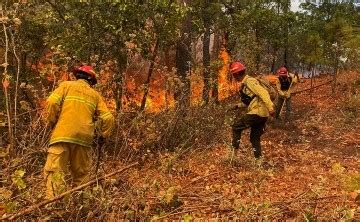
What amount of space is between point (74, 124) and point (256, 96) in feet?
11.7

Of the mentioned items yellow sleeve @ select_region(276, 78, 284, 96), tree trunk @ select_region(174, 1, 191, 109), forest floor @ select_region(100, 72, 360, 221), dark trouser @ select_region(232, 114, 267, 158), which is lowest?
forest floor @ select_region(100, 72, 360, 221)

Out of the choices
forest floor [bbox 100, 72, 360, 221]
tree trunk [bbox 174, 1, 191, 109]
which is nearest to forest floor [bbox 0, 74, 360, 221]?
forest floor [bbox 100, 72, 360, 221]

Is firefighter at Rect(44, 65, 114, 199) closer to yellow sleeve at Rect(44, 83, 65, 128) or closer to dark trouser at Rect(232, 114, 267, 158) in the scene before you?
yellow sleeve at Rect(44, 83, 65, 128)

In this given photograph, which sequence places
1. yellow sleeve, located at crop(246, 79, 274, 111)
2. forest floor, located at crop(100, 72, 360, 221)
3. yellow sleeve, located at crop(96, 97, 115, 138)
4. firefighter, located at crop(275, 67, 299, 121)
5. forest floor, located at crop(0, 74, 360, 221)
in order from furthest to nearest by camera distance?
1. firefighter, located at crop(275, 67, 299, 121)
2. yellow sleeve, located at crop(246, 79, 274, 111)
3. yellow sleeve, located at crop(96, 97, 115, 138)
4. forest floor, located at crop(100, 72, 360, 221)
5. forest floor, located at crop(0, 74, 360, 221)

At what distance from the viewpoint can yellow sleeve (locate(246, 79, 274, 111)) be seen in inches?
321

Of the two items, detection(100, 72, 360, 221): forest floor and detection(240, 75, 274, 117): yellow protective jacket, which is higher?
detection(240, 75, 274, 117): yellow protective jacket

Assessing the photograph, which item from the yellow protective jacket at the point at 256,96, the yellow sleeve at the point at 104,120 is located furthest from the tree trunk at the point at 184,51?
the yellow sleeve at the point at 104,120

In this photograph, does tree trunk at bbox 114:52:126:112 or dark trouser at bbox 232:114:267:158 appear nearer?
dark trouser at bbox 232:114:267:158

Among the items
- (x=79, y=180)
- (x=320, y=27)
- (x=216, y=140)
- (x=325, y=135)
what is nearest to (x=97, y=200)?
(x=79, y=180)

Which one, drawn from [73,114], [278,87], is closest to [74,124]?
[73,114]

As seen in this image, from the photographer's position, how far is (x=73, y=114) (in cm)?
593

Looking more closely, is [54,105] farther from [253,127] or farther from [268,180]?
[253,127]

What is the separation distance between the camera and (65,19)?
10.3m

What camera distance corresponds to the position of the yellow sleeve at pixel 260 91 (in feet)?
26.7
